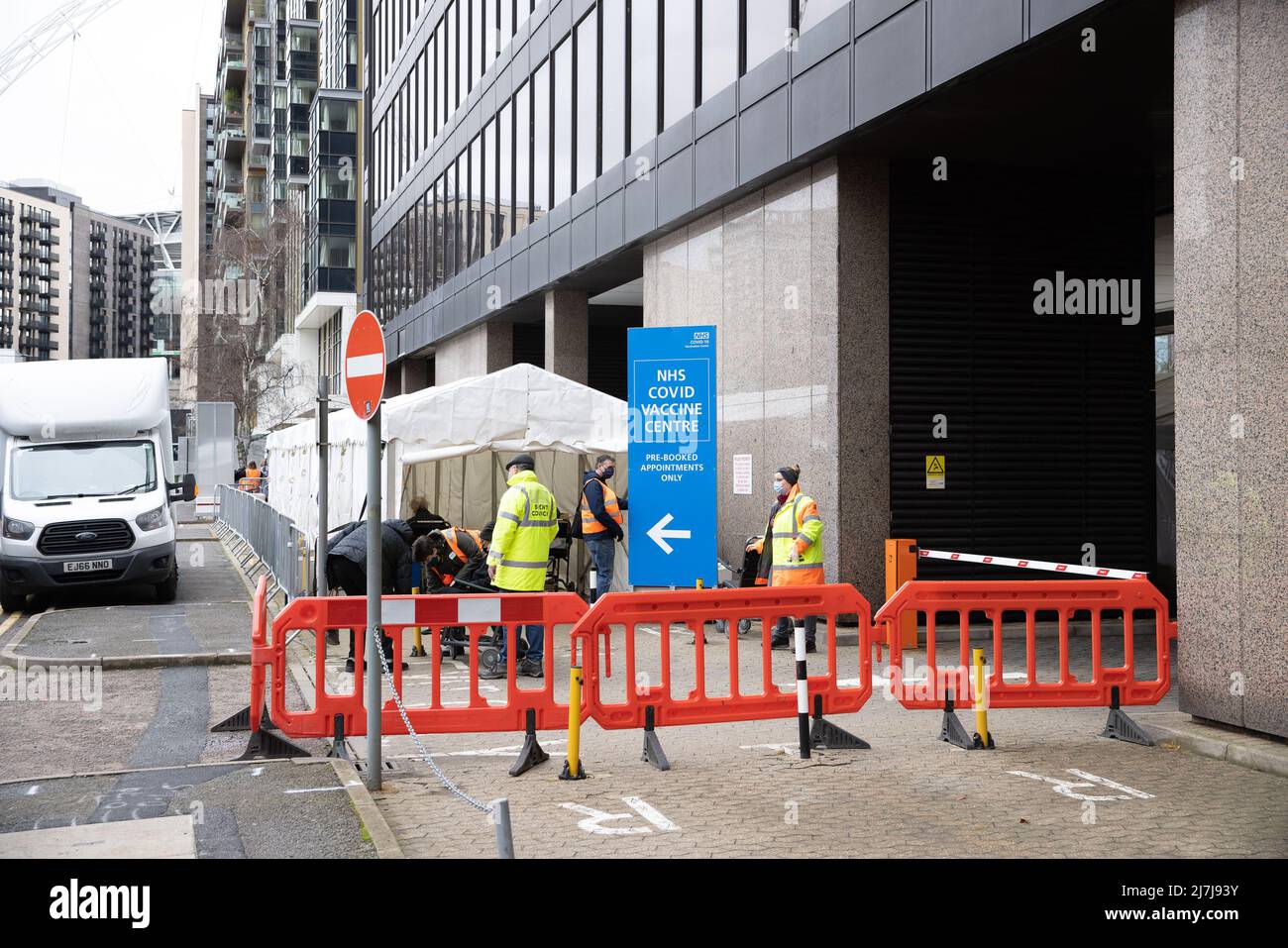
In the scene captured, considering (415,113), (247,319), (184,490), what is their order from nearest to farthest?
(184,490)
(415,113)
(247,319)

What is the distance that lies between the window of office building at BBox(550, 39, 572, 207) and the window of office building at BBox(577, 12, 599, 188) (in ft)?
1.77

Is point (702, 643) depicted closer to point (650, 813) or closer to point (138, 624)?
point (650, 813)

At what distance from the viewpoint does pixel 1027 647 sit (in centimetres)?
955

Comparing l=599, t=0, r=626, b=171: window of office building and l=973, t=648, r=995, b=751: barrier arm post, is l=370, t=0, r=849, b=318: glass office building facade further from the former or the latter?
l=973, t=648, r=995, b=751: barrier arm post

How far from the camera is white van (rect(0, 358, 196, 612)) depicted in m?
18.2

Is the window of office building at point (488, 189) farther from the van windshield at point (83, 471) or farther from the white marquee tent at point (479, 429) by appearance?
the van windshield at point (83, 471)

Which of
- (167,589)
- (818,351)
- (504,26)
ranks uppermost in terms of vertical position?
(504,26)

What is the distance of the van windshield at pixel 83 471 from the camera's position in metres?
18.9

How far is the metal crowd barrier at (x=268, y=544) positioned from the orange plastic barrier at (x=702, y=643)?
8225 mm

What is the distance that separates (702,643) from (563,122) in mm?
18481

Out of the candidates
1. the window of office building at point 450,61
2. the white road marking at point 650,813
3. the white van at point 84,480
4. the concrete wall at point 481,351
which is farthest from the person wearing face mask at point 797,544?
the window of office building at point 450,61

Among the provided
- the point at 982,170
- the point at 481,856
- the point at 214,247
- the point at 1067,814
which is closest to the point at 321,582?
the point at 481,856

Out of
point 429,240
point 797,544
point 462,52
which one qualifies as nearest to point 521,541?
point 797,544
